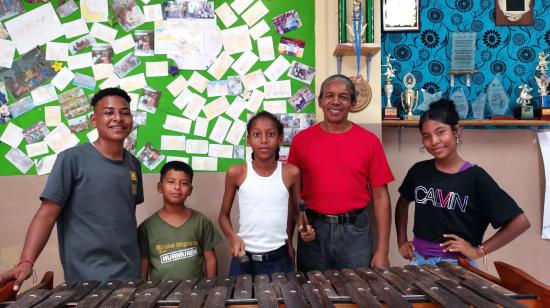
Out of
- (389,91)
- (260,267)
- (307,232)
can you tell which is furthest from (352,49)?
(260,267)

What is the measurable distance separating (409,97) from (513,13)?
3.63 ft

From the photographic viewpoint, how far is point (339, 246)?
229cm

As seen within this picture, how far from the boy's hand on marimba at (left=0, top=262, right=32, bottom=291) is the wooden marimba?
0.08m

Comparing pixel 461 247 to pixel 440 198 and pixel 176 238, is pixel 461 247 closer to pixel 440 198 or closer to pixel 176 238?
pixel 440 198

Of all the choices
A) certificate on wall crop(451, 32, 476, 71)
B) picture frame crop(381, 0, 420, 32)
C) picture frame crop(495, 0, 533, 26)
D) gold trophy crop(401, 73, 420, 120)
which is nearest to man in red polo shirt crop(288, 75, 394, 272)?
gold trophy crop(401, 73, 420, 120)

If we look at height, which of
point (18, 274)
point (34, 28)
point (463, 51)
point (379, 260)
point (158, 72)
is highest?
point (34, 28)

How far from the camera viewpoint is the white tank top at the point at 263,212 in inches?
87.0

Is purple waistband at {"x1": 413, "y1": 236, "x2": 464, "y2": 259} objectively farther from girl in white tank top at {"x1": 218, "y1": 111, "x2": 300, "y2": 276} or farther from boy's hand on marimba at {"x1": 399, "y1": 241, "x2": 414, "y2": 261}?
girl in white tank top at {"x1": 218, "y1": 111, "x2": 300, "y2": 276}

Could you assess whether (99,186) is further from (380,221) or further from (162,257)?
(380,221)

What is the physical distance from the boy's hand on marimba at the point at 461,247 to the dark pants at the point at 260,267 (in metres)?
0.84

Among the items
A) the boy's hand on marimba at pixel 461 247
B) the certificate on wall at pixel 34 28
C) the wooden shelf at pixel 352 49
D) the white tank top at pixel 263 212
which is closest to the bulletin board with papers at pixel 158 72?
the certificate on wall at pixel 34 28

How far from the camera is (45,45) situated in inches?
112

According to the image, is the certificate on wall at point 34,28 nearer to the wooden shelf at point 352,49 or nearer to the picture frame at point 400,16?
the wooden shelf at point 352,49

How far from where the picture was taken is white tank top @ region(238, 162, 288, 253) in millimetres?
2209
